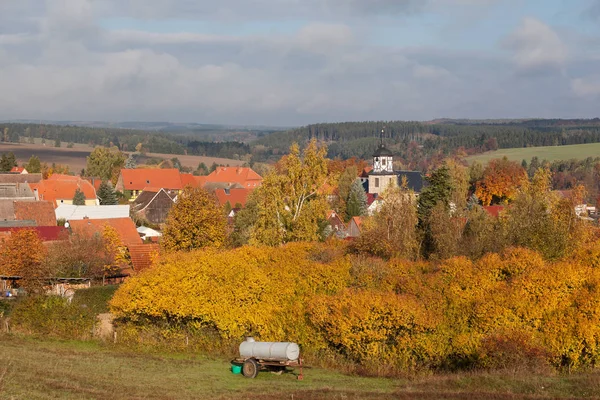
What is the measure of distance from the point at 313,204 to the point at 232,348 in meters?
10.7

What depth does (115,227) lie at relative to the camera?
170ft

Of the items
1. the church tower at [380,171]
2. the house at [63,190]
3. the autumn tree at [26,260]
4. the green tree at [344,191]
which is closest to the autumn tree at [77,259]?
the autumn tree at [26,260]

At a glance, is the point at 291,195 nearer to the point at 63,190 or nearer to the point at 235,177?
the point at 63,190

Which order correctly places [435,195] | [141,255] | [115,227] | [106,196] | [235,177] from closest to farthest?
[141,255], [435,195], [115,227], [106,196], [235,177]

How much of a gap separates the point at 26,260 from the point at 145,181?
69.3 m

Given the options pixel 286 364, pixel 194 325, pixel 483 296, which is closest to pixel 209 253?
pixel 194 325

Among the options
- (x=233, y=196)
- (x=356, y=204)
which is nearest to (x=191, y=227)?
(x=356, y=204)

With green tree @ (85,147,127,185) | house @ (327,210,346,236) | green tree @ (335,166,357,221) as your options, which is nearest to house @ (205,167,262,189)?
green tree @ (85,147,127,185)

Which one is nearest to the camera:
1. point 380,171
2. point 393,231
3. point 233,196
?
point 393,231

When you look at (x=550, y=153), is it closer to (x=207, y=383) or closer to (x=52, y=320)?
(x=52, y=320)

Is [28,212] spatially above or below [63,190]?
above

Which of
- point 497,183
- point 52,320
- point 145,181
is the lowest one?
point 145,181

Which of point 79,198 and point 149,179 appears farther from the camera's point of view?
point 149,179

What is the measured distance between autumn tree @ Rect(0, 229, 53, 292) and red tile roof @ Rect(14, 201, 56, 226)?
19006 millimetres
